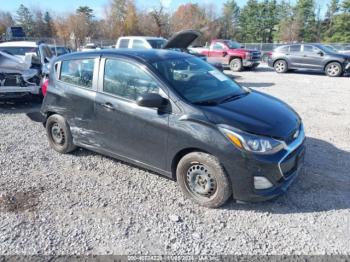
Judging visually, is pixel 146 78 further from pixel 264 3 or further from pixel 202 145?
pixel 264 3

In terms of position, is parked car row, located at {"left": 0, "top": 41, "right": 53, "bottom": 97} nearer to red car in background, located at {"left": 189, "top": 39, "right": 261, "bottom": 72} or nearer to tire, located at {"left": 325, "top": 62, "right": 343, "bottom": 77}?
red car in background, located at {"left": 189, "top": 39, "right": 261, "bottom": 72}

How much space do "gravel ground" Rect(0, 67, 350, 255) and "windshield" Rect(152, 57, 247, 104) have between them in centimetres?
125

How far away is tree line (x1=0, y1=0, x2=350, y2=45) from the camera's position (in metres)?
56.9

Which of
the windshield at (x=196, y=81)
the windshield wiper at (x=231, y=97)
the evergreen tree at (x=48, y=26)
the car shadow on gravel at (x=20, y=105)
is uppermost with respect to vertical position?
the evergreen tree at (x=48, y=26)

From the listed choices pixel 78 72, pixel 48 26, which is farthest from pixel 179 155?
pixel 48 26

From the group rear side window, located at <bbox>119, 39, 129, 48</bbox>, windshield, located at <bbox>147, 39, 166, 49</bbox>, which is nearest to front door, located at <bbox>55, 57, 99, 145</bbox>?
windshield, located at <bbox>147, 39, 166, 49</bbox>

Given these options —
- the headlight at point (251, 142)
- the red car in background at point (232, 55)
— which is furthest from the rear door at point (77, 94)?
the red car in background at point (232, 55)

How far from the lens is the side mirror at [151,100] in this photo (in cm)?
346

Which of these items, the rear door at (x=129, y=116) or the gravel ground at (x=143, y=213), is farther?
the rear door at (x=129, y=116)

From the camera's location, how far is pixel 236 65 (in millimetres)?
17109

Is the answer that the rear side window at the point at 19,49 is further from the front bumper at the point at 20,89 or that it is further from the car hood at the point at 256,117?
the car hood at the point at 256,117

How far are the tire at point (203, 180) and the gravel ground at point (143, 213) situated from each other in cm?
13

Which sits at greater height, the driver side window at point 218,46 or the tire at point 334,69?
the driver side window at point 218,46

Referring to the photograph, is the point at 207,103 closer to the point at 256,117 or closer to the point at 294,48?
the point at 256,117
